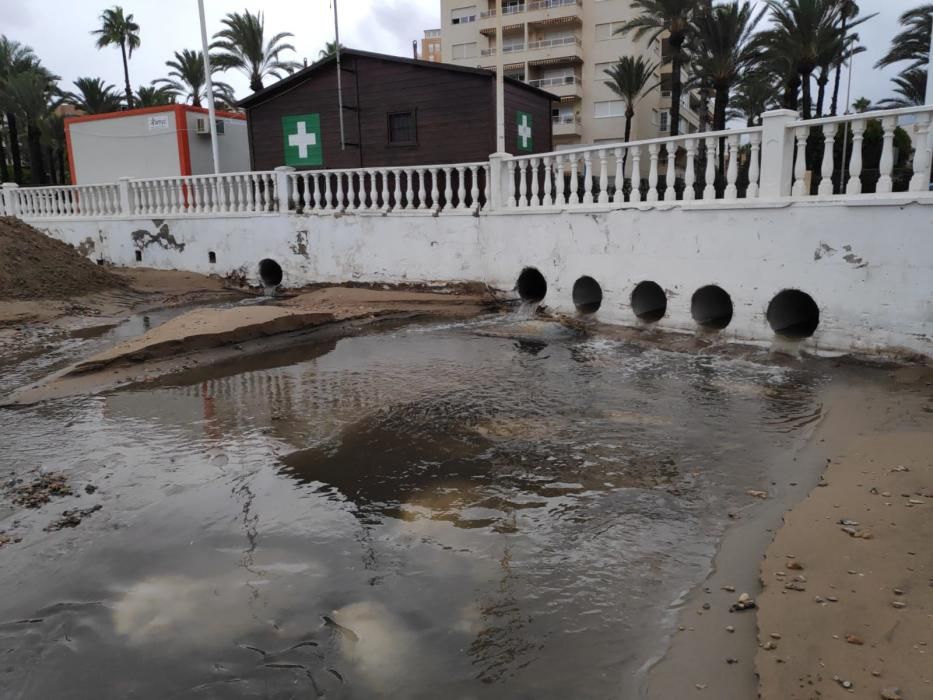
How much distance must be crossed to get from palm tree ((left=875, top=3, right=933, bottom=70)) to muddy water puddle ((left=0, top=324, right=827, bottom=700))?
103 ft

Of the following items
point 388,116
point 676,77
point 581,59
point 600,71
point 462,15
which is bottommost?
point 388,116

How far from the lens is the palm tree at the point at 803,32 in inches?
984

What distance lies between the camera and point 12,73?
35500 millimetres

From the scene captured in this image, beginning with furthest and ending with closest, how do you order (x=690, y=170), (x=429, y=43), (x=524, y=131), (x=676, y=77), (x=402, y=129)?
1. (x=429, y=43)
2. (x=676, y=77)
3. (x=524, y=131)
4. (x=402, y=129)
5. (x=690, y=170)

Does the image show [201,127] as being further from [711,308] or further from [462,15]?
[462,15]

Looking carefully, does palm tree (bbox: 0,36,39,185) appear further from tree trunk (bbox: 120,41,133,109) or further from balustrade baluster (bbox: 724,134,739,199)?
balustrade baluster (bbox: 724,134,739,199)

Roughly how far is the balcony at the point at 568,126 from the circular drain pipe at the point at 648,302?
40425mm

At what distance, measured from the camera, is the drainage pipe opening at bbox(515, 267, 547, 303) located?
11.4 metres

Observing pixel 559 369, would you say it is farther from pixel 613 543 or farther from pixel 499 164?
pixel 499 164

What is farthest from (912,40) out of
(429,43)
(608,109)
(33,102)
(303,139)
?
(429,43)

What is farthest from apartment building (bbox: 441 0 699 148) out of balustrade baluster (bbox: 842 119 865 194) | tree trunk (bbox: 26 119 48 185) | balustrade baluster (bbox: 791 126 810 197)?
balustrade baluster (bbox: 842 119 865 194)

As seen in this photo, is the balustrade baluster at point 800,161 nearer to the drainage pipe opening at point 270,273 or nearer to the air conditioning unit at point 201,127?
the drainage pipe opening at point 270,273

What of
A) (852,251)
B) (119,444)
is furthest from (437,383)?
(852,251)

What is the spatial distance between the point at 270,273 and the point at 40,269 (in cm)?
424
